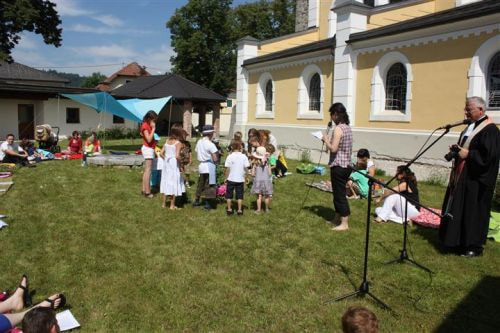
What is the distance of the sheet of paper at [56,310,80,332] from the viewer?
12.5 ft

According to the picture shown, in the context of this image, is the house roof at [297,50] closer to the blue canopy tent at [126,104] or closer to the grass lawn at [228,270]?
the blue canopy tent at [126,104]

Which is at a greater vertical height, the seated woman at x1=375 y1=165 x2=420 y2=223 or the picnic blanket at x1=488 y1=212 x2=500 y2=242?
the seated woman at x1=375 y1=165 x2=420 y2=223

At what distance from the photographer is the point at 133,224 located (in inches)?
281

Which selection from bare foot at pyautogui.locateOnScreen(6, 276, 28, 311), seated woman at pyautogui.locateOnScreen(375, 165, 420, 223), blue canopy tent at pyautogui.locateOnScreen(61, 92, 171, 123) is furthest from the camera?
blue canopy tent at pyautogui.locateOnScreen(61, 92, 171, 123)

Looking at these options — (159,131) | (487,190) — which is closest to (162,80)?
(159,131)

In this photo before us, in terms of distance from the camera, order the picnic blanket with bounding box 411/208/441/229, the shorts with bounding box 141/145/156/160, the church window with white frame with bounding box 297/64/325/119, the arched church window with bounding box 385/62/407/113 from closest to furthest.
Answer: the picnic blanket with bounding box 411/208/441/229 → the shorts with bounding box 141/145/156/160 → the arched church window with bounding box 385/62/407/113 → the church window with white frame with bounding box 297/64/325/119

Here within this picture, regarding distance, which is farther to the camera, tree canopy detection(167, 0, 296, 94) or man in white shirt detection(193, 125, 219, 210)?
tree canopy detection(167, 0, 296, 94)

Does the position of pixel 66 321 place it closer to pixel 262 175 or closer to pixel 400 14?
pixel 262 175

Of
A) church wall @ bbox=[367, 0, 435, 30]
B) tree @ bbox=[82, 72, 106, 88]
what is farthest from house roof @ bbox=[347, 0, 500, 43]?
tree @ bbox=[82, 72, 106, 88]

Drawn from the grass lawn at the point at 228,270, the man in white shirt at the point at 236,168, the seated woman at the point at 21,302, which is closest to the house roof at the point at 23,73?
the grass lawn at the point at 228,270

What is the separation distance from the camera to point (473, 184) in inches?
218

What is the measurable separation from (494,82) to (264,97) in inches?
449

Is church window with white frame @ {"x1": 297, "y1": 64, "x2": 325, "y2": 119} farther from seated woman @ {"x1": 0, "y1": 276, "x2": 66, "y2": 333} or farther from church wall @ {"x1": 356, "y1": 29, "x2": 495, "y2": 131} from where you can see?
seated woman @ {"x1": 0, "y1": 276, "x2": 66, "y2": 333}

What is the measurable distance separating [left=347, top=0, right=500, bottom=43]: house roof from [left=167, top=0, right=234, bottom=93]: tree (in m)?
31.7
